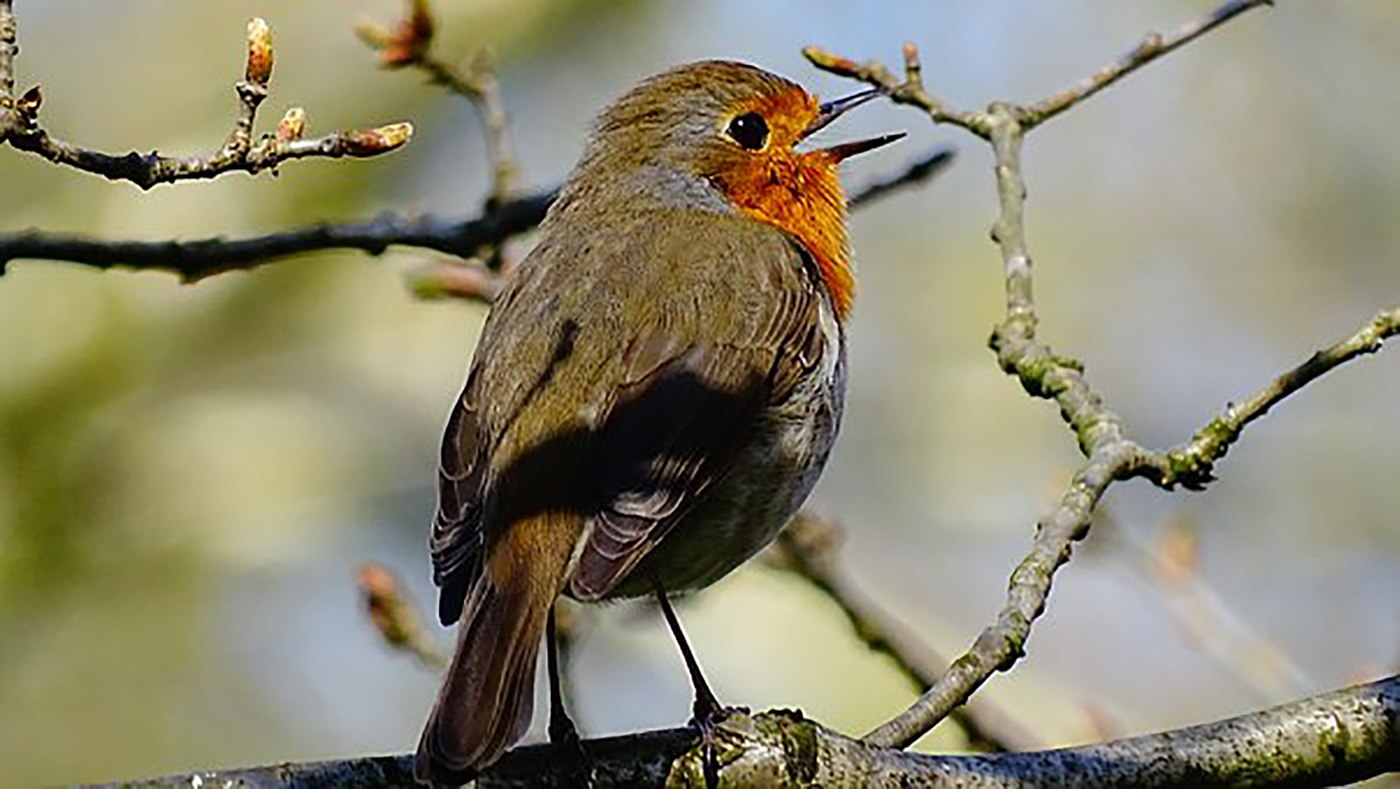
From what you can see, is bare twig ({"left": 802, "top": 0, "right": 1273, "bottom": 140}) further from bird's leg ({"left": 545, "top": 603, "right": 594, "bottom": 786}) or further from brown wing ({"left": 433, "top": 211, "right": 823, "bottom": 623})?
bird's leg ({"left": 545, "top": 603, "right": 594, "bottom": 786})

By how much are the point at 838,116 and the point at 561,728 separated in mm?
1814

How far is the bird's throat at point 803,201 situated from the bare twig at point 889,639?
596 mm

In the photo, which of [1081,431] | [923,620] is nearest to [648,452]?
[1081,431]

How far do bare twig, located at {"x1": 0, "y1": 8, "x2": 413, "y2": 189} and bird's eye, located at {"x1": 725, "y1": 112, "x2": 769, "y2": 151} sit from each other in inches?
65.7

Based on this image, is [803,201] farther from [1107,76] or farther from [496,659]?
[496,659]

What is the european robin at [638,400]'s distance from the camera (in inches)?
138

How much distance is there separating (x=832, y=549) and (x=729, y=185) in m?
0.89

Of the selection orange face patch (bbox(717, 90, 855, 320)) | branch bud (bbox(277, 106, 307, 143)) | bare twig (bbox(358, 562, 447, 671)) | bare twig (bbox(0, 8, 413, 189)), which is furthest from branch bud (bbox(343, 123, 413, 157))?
bare twig (bbox(358, 562, 447, 671))

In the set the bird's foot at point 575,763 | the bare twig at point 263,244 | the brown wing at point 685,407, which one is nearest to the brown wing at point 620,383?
the brown wing at point 685,407

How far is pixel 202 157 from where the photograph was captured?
302 centimetres

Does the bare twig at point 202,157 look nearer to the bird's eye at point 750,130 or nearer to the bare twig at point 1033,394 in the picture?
the bare twig at point 1033,394

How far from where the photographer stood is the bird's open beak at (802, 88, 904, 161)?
463 centimetres

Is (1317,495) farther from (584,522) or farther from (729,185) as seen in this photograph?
(584,522)

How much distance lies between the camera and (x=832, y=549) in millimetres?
4996
